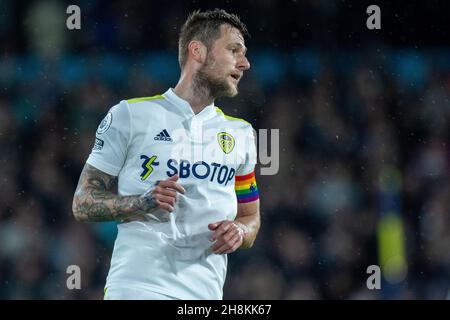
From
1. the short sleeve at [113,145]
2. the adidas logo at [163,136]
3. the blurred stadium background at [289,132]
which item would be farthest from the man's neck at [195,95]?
the blurred stadium background at [289,132]

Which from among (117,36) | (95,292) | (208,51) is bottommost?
(95,292)

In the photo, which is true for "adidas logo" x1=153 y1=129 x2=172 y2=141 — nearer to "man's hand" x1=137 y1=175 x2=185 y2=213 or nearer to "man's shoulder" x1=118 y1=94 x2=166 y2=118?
"man's shoulder" x1=118 y1=94 x2=166 y2=118

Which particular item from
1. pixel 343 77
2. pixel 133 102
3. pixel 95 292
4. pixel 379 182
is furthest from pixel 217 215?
pixel 343 77

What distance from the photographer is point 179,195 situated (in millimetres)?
3752

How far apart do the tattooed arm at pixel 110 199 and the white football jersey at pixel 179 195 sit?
0.21ft

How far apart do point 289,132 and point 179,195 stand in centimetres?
395

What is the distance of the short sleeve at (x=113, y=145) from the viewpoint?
149 inches

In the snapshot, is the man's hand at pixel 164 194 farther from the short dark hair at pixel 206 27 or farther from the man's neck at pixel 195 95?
the short dark hair at pixel 206 27

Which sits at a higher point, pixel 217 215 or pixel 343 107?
pixel 343 107

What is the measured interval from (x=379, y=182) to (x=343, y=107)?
2.81 feet

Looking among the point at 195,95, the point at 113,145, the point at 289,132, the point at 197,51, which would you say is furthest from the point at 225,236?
the point at 289,132

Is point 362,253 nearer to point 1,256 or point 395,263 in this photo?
point 395,263

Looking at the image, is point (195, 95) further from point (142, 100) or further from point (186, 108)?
point (142, 100)

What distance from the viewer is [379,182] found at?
743 centimetres
